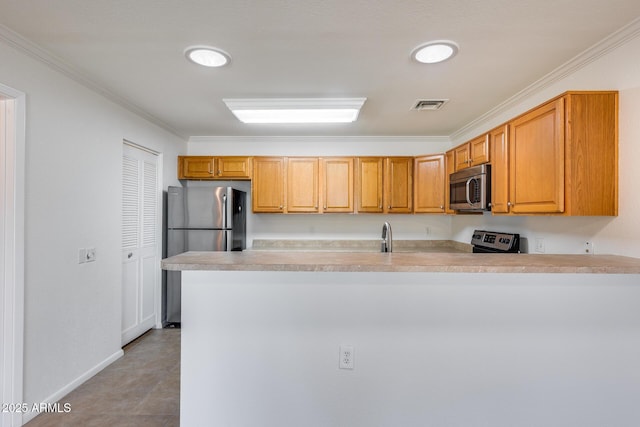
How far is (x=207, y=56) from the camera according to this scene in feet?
6.26

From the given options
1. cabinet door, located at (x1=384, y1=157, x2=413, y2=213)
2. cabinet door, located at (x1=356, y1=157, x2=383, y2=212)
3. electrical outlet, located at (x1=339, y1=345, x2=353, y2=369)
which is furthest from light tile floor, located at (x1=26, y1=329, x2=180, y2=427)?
cabinet door, located at (x1=384, y1=157, x2=413, y2=213)

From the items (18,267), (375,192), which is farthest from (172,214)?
(375,192)

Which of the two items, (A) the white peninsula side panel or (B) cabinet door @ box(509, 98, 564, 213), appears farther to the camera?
(B) cabinet door @ box(509, 98, 564, 213)

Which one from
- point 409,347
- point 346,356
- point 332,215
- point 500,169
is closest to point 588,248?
point 500,169

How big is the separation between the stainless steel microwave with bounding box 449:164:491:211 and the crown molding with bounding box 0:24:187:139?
329 centimetres

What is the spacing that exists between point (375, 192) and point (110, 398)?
10.5 feet

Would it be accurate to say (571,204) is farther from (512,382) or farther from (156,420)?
(156,420)

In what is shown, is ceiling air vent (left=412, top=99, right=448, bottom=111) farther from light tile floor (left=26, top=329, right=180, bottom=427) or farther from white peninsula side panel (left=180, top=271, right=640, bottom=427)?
light tile floor (left=26, top=329, right=180, bottom=427)

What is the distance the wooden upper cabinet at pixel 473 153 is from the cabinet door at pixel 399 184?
64cm

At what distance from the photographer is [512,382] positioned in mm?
1544

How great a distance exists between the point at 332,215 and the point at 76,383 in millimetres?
3029

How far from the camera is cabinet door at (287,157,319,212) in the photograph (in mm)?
3725

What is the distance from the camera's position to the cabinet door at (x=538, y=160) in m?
1.73

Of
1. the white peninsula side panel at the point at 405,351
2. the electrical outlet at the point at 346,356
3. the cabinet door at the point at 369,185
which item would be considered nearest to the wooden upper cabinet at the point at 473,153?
the cabinet door at the point at 369,185
